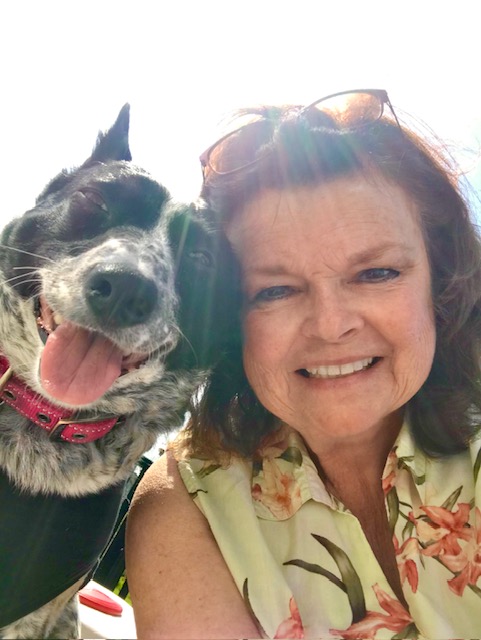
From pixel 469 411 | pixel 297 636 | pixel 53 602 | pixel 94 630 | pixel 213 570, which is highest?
pixel 469 411

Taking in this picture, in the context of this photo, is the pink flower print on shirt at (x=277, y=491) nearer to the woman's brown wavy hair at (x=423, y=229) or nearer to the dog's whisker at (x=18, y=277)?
the woman's brown wavy hair at (x=423, y=229)

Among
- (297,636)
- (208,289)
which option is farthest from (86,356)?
(297,636)

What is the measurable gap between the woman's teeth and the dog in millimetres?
466

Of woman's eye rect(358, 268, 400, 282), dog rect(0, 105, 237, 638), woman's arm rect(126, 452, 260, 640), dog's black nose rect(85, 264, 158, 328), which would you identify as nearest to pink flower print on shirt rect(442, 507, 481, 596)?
woman's arm rect(126, 452, 260, 640)

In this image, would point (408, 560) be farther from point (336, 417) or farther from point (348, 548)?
point (336, 417)

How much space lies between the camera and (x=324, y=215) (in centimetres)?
162

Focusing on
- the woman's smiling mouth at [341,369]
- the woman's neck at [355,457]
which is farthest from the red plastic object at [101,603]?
the woman's smiling mouth at [341,369]

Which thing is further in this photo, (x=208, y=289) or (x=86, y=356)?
(x=208, y=289)

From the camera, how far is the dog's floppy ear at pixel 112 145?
246 centimetres

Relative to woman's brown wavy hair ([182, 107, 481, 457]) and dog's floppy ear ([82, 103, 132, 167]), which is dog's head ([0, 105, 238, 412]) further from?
woman's brown wavy hair ([182, 107, 481, 457])

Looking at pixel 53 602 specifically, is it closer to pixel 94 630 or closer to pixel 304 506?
pixel 94 630

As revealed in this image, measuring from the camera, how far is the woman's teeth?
167 centimetres

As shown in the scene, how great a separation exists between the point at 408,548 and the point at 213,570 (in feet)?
1.74

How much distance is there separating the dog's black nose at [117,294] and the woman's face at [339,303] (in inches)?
14.0
